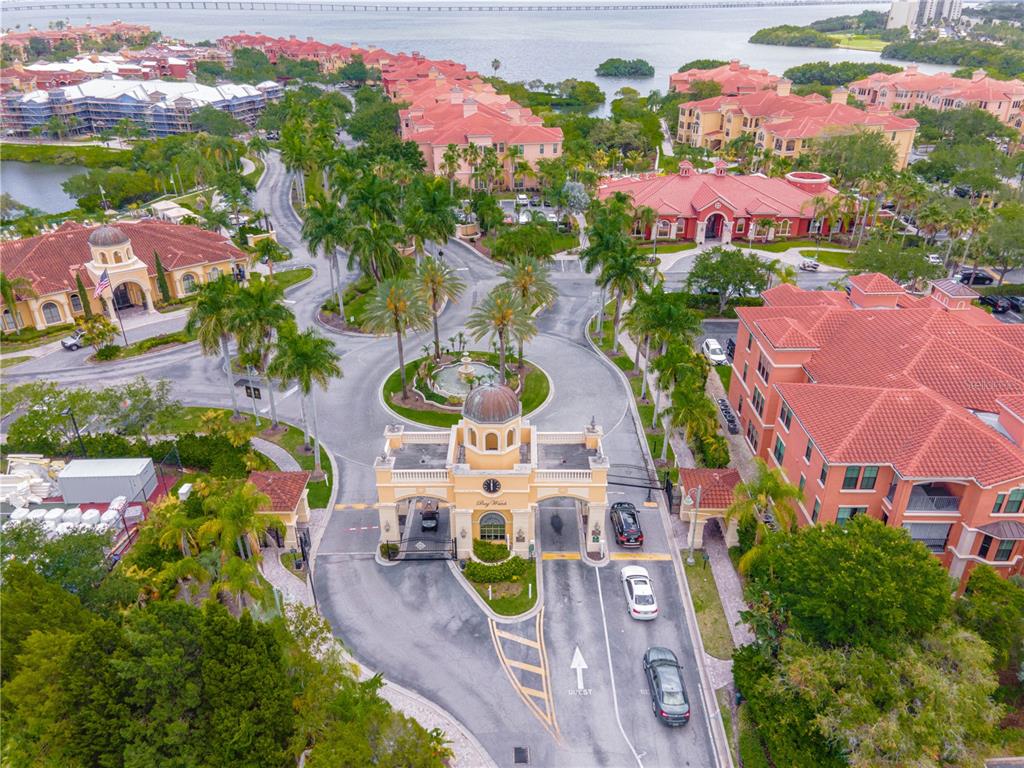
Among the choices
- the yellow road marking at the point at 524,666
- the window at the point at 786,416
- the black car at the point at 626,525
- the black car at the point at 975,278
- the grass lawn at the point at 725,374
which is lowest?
the black car at the point at 975,278

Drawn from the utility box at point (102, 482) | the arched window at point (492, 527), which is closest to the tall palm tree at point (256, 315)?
the utility box at point (102, 482)

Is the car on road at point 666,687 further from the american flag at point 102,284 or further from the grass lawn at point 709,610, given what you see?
the american flag at point 102,284

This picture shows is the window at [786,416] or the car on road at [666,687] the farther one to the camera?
the window at [786,416]

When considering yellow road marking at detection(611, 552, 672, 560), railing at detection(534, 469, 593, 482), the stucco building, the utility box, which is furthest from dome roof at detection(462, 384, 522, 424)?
the stucco building

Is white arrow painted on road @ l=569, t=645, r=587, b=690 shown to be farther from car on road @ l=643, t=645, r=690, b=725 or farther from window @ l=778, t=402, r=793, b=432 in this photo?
window @ l=778, t=402, r=793, b=432

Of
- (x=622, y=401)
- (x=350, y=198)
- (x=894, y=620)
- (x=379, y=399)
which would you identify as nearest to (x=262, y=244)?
(x=350, y=198)

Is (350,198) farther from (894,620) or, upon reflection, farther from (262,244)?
(894,620)

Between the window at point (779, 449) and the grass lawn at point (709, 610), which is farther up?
the window at point (779, 449)
